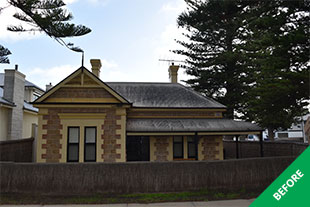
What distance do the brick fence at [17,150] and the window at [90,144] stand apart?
3584mm

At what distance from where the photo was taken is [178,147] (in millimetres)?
13766

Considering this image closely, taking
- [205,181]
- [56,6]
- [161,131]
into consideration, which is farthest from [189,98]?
[56,6]

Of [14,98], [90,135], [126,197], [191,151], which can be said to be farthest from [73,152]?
[14,98]

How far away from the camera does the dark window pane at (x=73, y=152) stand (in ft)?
38.5

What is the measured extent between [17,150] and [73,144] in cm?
325

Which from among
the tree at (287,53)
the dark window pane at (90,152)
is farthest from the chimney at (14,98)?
the tree at (287,53)

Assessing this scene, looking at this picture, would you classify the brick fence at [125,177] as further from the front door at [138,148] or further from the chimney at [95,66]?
the chimney at [95,66]

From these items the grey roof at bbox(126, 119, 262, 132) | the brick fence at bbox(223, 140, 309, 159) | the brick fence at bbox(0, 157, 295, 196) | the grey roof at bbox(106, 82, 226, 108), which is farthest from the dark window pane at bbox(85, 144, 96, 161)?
the brick fence at bbox(223, 140, 309, 159)

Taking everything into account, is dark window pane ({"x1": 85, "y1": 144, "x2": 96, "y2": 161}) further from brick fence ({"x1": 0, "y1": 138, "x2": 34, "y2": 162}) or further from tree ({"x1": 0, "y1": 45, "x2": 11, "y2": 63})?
tree ({"x1": 0, "y1": 45, "x2": 11, "y2": 63})

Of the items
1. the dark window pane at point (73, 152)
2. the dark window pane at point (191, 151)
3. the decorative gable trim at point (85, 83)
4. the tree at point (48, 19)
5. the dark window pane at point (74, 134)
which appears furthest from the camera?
the dark window pane at point (191, 151)

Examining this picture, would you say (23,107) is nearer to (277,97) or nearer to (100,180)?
(100,180)

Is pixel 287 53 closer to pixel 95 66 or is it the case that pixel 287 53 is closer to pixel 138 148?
pixel 138 148

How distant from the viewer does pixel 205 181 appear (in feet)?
27.1

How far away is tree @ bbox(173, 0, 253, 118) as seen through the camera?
65.5 feet
